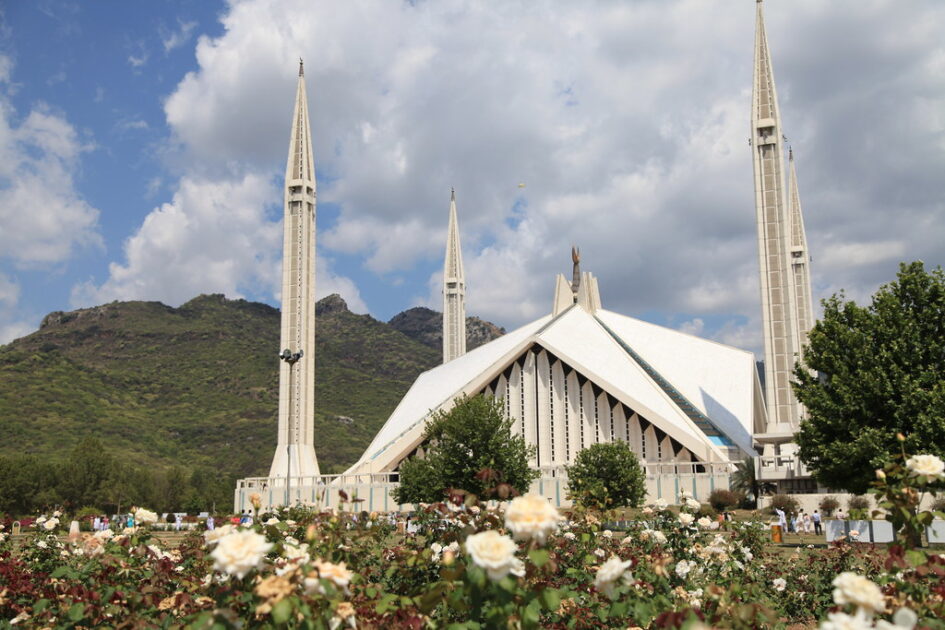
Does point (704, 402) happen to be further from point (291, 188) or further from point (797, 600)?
point (797, 600)

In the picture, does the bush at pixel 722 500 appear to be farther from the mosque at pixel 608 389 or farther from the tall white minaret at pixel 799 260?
the tall white minaret at pixel 799 260

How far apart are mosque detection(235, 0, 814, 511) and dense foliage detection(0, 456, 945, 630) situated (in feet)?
72.5

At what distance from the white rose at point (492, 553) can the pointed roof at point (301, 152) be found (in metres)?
39.3

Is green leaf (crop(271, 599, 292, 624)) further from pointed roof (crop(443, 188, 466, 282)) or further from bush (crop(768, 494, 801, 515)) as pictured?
pointed roof (crop(443, 188, 466, 282))

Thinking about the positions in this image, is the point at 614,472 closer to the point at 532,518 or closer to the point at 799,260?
the point at 532,518

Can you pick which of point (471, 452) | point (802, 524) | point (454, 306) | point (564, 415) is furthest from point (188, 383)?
point (802, 524)

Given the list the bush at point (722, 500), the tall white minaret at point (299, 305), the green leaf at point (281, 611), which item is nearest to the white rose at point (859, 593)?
the green leaf at point (281, 611)

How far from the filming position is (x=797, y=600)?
800cm

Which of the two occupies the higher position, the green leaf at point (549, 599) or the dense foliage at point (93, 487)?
the green leaf at point (549, 599)

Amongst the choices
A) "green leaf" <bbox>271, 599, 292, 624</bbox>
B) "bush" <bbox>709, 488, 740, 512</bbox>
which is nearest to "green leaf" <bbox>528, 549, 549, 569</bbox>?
"green leaf" <bbox>271, 599, 292, 624</bbox>

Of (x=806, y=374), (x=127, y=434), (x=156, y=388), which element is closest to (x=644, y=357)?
(x=806, y=374)

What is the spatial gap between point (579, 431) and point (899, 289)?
1882 centimetres

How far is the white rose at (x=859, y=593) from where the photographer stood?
8.93ft

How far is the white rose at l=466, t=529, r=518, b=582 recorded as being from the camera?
2.74m
